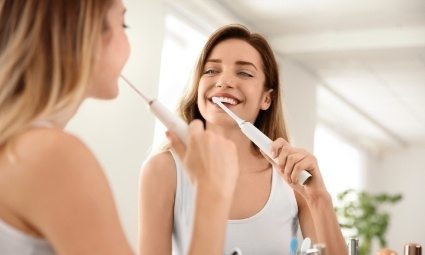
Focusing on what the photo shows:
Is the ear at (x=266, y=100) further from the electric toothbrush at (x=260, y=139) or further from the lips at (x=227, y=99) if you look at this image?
the electric toothbrush at (x=260, y=139)

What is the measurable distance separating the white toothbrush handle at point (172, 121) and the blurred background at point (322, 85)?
650 mm

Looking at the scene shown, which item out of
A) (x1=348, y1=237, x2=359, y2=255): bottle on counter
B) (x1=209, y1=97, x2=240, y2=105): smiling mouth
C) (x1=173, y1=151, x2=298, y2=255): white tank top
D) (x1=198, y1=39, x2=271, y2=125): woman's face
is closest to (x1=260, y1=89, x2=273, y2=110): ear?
(x1=198, y1=39, x2=271, y2=125): woman's face

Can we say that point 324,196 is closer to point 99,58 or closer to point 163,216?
point 163,216

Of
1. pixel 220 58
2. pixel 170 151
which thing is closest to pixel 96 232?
pixel 170 151

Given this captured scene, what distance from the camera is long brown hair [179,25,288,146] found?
4.99 feet

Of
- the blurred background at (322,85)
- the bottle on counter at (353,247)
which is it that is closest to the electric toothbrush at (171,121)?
the bottle on counter at (353,247)

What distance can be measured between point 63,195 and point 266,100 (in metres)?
0.97

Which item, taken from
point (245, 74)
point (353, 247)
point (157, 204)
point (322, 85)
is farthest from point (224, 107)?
point (322, 85)

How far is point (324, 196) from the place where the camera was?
133 cm

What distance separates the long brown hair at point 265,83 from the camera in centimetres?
152

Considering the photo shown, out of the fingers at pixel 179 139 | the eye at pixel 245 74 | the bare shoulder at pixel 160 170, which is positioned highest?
the eye at pixel 245 74

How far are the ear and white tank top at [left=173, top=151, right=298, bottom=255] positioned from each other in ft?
0.77

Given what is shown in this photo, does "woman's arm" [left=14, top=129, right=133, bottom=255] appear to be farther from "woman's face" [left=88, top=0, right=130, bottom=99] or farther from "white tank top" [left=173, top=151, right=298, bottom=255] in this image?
"white tank top" [left=173, top=151, right=298, bottom=255]

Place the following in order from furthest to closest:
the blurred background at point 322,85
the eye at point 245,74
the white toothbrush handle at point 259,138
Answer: the blurred background at point 322,85
the eye at point 245,74
the white toothbrush handle at point 259,138
